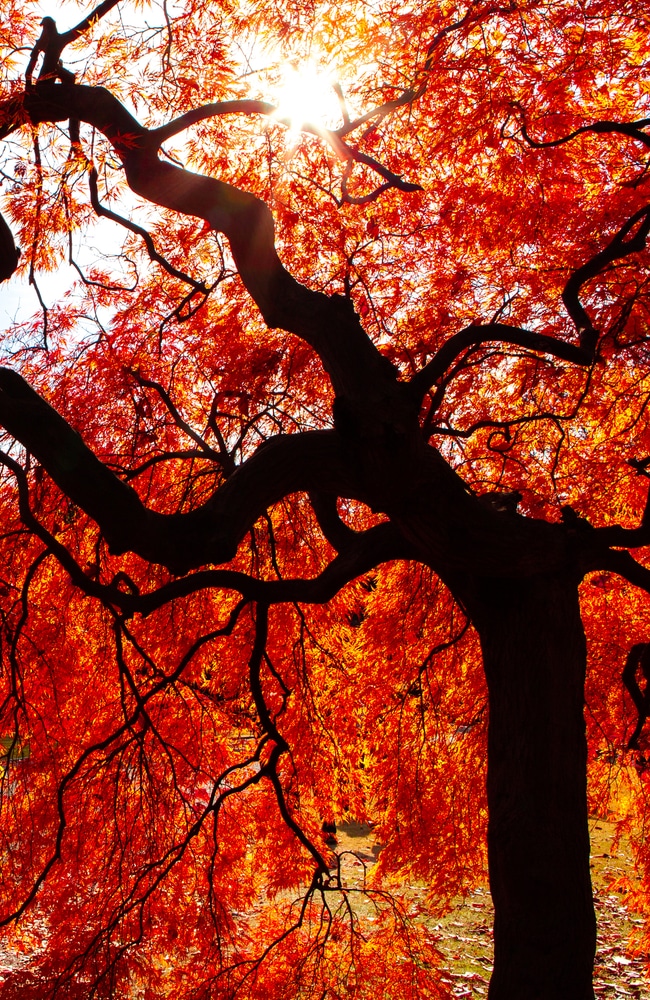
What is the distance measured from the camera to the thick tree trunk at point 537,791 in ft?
9.18

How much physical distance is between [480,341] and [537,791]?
1.56 metres

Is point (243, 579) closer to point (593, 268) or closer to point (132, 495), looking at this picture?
point (132, 495)

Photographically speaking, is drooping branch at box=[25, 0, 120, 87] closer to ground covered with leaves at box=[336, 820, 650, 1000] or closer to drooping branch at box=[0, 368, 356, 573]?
drooping branch at box=[0, 368, 356, 573]

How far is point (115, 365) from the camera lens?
4.45 meters

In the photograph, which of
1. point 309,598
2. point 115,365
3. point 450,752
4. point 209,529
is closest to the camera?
point 209,529

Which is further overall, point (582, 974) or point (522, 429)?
point (522, 429)

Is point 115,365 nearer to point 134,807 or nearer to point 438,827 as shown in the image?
point 134,807

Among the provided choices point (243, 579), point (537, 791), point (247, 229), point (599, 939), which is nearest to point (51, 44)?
point (247, 229)

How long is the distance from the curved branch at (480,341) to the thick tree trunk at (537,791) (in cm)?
82

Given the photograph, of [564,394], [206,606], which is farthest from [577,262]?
[206,606]

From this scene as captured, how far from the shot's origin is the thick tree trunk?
2799mm

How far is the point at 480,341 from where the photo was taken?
2809mm

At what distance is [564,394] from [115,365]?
2.45 meters

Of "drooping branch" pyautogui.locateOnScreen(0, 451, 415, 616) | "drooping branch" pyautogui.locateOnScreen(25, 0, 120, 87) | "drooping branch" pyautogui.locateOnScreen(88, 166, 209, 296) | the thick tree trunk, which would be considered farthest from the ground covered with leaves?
"drooping branch" pyautogui.locateOnScreen(25, 0, 120, 87)
